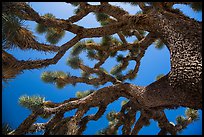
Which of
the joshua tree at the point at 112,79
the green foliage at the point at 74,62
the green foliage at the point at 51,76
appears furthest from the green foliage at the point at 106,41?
the green foliage at the point at 51,76

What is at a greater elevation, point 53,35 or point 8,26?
point 53,35

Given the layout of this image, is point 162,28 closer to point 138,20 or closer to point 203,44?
point 138,20

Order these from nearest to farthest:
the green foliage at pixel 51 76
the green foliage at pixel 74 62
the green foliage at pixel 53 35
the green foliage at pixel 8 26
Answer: the green foliage at pixel 8 26, the green foliage at pixel 53 35, the green foliage at pixel 51 76, the green foliage at pixel 74 62

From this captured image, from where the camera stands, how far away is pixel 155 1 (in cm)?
296

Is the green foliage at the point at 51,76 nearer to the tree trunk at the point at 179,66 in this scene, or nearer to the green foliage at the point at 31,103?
the green foliage at the point at 31,103

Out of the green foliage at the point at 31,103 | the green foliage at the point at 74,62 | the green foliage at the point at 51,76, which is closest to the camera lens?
the green foliage at the point at 31,103

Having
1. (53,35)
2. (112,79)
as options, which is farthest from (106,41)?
(53,35)

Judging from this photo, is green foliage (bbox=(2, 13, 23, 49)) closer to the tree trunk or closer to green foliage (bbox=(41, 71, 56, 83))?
the tree trunk

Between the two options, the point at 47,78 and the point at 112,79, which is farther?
the point at 47,78

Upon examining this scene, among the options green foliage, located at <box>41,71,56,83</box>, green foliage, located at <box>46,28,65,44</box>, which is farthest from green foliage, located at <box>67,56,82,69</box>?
green foliage, located at <box>46,28,65,44</box>

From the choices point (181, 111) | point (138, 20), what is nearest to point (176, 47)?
point (138, 20)

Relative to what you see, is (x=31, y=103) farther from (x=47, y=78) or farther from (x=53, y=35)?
(x=53, y=35)

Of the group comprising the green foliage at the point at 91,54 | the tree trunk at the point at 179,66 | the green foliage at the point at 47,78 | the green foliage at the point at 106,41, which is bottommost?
the tree trunk at the point at 179,66

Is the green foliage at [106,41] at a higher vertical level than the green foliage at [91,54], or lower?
higher
